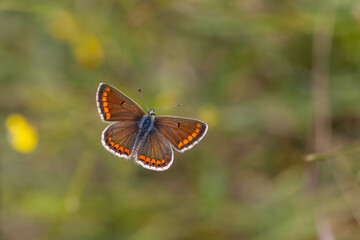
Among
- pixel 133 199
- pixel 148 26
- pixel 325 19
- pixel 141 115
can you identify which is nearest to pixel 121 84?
pixel 148 26

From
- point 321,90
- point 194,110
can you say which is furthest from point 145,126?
point 321,90

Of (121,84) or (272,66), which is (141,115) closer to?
(121,84)

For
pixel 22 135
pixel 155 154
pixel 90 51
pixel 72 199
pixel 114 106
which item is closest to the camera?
pixel 155 154

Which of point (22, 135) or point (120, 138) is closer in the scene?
point (120, 138)

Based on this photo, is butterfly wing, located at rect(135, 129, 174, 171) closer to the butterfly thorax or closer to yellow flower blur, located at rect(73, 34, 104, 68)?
the butterfly thorax

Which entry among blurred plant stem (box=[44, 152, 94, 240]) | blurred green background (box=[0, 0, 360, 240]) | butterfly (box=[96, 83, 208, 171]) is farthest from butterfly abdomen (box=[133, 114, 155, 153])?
blurred green background (box=[0, 0, 360, 240])

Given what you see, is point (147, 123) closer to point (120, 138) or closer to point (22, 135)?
point (120, 138)

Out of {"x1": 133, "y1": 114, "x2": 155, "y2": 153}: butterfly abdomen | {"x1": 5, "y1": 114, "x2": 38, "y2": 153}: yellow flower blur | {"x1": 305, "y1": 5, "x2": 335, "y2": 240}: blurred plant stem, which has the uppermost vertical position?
{"x1": 305, "y1": 5, "x2": 335, "y2": 240}: blurred plant stem
